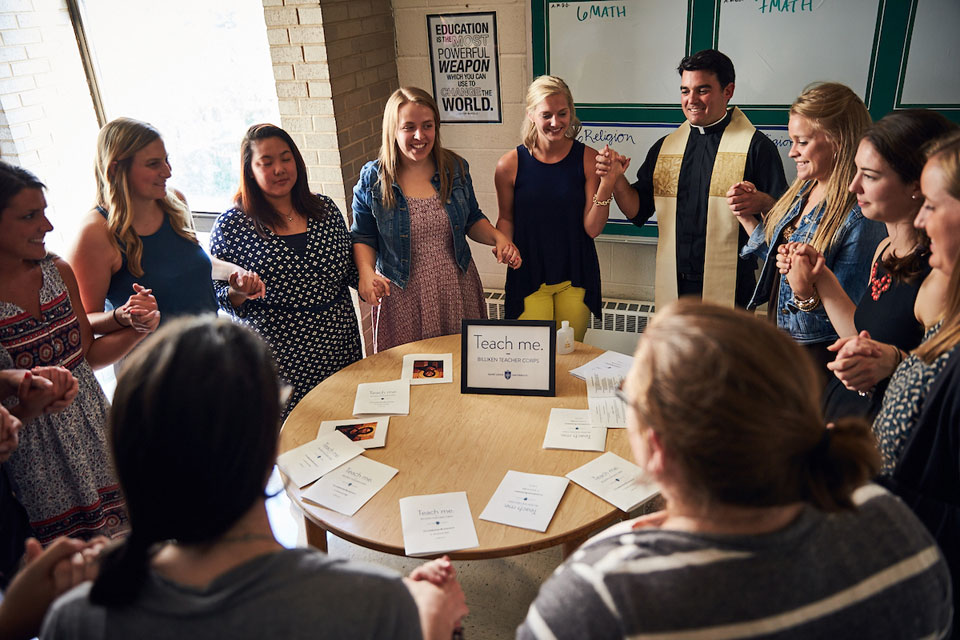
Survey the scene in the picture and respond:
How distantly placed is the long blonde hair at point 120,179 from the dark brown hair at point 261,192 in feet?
1.08

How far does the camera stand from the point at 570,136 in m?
2.90

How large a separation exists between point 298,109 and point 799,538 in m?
3.27

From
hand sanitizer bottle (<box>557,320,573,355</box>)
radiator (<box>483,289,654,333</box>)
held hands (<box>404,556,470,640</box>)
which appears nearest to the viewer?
held hands (<box>404,556,470,640</box>)

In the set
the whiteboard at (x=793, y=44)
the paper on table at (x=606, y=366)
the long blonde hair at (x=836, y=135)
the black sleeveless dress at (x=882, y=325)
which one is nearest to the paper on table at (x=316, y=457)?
the paper on table at (x=606, y=366)

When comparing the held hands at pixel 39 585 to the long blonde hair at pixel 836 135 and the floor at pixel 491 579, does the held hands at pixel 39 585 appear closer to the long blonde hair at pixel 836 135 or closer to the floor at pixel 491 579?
the floor at pixel 491 579

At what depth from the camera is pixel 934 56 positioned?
2.92m

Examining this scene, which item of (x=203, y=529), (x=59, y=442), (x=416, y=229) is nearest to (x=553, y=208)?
(x=416, y=229)

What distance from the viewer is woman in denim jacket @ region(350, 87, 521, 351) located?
8.95 ft

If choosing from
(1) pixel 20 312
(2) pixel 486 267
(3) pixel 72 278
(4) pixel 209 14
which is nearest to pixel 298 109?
(4) pixel 209 14

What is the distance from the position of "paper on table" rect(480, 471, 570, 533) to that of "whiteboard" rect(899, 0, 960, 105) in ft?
8.27

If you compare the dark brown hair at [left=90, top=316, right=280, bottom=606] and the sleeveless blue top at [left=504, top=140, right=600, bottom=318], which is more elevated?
the dark brown hair at [left=90, top=316, right=280, bottom=606]

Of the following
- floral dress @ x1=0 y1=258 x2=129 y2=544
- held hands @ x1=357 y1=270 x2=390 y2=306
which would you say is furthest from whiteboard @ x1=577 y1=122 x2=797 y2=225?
floral dress @ x1=0 y1=258 x2=129 y2=544

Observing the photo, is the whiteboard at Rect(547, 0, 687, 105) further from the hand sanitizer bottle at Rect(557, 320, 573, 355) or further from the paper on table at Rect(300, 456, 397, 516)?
the paper on table at Rect(300, 456, 397, 516)

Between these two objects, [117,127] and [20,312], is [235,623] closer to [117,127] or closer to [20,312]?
[20,312]
